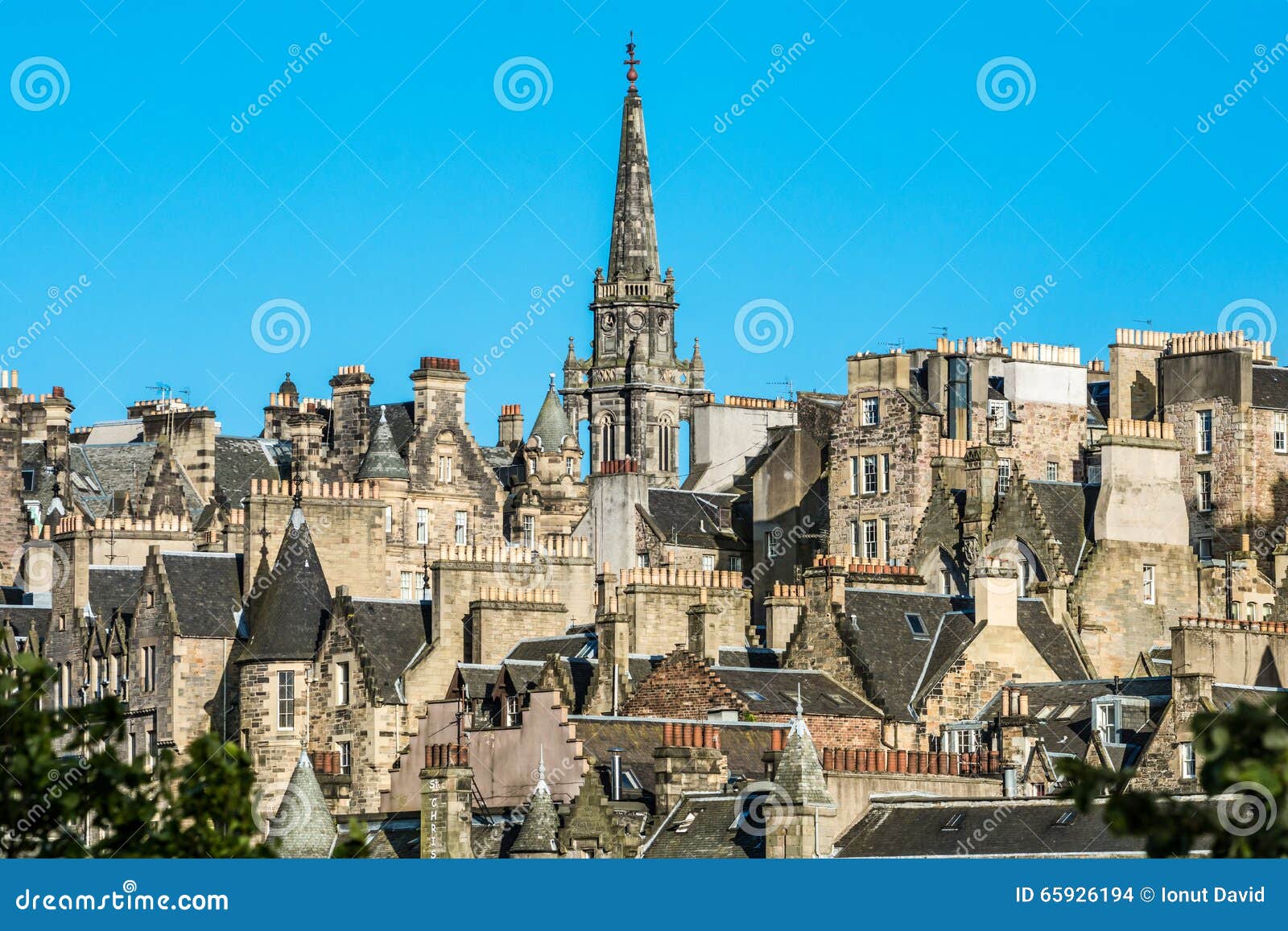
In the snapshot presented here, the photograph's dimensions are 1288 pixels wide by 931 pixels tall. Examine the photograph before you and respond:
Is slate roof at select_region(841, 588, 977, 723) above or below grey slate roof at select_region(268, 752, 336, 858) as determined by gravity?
above

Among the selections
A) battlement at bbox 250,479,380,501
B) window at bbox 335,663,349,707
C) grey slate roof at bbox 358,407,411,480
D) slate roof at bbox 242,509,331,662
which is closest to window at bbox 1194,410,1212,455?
grey slate roof at bbox 358,407,411,480

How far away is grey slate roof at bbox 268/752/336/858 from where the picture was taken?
62.2 meters

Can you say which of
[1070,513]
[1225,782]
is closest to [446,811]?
[1070,513]

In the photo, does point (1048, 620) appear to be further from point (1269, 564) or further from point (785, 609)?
point (1269, 564)

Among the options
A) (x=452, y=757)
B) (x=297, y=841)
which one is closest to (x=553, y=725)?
(x=452, y=757)

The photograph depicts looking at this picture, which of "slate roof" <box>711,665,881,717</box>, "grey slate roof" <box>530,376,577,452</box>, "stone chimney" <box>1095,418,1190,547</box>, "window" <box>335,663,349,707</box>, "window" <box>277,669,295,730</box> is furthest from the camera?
"grey slate roof" <box>530,376,577,452</box>

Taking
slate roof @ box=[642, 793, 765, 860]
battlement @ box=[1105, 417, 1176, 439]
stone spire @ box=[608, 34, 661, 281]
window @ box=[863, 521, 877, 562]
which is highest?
stone spire @ box=[608, 34, 661, 281]

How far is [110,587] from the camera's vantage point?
91.8 meters

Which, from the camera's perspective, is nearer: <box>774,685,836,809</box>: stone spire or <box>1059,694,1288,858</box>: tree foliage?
<box>1059,694,1288,858</box>: tree foliage

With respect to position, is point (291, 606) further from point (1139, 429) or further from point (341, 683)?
point (1139, 429)

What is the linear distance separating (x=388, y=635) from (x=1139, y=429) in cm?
2474

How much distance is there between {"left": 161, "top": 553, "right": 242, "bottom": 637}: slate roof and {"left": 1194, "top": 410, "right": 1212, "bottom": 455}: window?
34.5 metres

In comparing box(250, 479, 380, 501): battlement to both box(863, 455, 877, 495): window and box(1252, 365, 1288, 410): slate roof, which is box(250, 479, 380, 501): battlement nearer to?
box(863, 455, 877, 495): window

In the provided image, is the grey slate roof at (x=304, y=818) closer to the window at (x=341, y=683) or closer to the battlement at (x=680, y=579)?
the window at (x=341, y=683)
